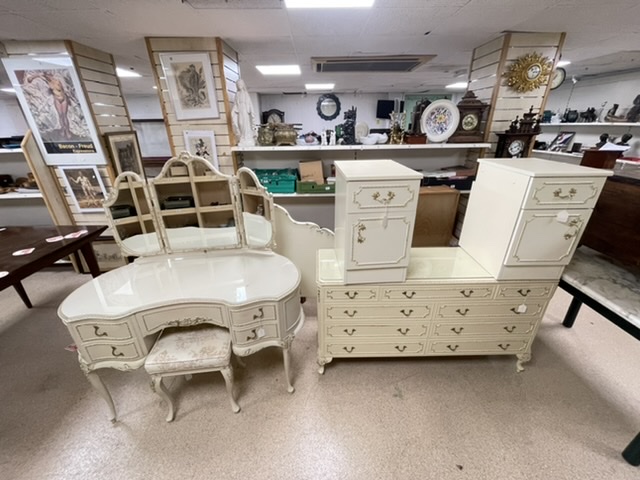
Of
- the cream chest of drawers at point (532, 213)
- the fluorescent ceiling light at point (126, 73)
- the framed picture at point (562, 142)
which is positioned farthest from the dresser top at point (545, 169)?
the fluorescent ceiling light at point (126, 73)

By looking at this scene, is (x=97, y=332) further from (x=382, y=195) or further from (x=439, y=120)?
(x=439, y=120)

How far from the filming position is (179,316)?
4.81 feet

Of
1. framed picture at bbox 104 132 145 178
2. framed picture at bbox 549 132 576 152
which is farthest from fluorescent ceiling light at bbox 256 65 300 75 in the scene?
framed picture at bbox 549 132 576 152

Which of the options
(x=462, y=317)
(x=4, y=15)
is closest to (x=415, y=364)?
(x=462, y=317)

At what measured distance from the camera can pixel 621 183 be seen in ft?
4.85

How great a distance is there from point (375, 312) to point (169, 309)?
1.24m

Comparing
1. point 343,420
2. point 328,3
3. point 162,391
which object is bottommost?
point 343,420

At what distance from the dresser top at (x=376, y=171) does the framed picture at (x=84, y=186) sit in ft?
9.34

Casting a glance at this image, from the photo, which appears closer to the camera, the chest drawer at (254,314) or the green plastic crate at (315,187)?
the chest drawer at (254,314)

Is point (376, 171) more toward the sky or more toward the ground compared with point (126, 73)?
more toward the ground

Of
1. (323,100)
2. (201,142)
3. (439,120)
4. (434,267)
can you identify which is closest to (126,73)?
(201,142)

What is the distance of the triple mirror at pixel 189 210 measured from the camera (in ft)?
5.41

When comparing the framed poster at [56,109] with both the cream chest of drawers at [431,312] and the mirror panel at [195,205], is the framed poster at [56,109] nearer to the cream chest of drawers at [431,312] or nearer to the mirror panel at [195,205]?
the mirror panel at [195,205]

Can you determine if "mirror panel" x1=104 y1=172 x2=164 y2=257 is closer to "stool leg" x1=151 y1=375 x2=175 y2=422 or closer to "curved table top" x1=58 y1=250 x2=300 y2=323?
"curved table top" x1=58 y1=250 x2=300 y2=323
